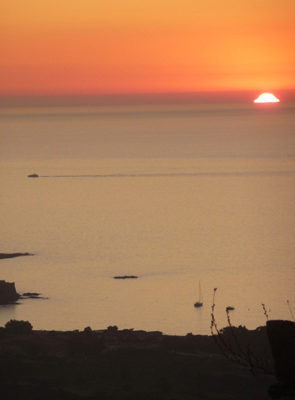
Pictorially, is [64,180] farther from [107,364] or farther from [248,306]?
[107,364]

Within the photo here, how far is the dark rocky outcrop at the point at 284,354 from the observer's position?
5723mm

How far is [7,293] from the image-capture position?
6325cm

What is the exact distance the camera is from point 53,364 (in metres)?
34.0

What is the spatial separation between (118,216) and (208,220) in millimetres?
15420

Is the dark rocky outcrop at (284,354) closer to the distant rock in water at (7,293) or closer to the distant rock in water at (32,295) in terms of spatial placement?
the distant rock in water at (7,293)

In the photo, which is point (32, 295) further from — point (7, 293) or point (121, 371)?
point (121, 371)

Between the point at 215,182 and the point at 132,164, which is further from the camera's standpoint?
the point at 132,164

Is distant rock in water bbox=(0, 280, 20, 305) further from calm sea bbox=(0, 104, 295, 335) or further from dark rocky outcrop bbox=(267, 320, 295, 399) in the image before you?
dark rocky outcrop bbox=(267, 320, 295, 399)

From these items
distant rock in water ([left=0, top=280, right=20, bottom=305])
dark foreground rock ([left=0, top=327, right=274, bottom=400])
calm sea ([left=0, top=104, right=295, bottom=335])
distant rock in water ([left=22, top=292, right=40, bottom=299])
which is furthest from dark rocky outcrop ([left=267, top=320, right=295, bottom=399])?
distant rock in water ([left=22, top=292, right=40, bottom=299])

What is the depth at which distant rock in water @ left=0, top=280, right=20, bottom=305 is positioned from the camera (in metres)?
62.5

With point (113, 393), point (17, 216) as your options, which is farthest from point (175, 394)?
point (17, 216)

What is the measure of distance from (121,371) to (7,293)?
107ft

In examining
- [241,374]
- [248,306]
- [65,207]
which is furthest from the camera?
[65,207]

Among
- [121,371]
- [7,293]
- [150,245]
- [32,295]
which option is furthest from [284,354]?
[150,245]
